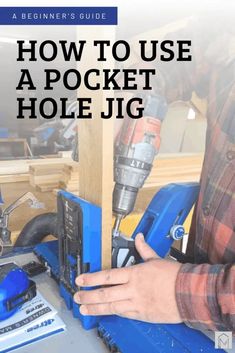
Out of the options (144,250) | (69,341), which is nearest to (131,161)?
(144,250)

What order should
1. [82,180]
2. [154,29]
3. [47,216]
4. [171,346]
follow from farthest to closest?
1. [154,29]
2. [47,216]
3. [82,180]
4. [171,346]

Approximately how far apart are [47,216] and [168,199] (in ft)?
1.20

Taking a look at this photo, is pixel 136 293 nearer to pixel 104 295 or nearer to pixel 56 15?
pixel 104 295

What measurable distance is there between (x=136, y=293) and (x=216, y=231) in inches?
6.2

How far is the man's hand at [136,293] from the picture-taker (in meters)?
0.41

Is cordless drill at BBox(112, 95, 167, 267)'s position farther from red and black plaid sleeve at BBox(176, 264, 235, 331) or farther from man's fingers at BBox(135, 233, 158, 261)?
red and black plaid sleeve at BBox(176, 264, 235, 331)

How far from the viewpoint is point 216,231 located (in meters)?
0.49

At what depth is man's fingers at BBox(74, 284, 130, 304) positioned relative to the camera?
1.42 ft

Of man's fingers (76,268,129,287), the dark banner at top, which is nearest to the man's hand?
man's fingers (76,268,129,287)

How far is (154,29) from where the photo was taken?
1095 millimetres

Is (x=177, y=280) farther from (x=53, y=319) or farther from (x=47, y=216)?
(x=47, y=216)

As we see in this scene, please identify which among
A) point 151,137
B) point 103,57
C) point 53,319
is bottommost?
point 53,319

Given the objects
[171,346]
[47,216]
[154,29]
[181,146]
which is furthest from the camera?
[181,146]

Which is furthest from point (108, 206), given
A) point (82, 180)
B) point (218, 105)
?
point (218, 105)
